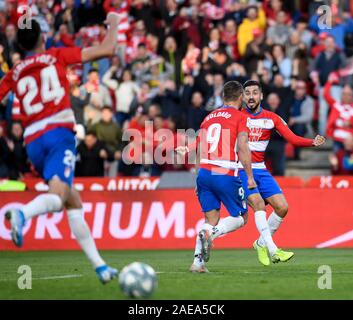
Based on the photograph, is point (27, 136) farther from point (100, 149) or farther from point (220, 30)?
point (220, 30)

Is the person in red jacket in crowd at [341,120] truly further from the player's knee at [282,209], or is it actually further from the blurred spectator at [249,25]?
the player's knee at [282,209]

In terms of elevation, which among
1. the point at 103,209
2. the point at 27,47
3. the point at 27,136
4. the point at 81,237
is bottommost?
the point at 103,209

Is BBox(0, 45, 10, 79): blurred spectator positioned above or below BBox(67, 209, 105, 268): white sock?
above

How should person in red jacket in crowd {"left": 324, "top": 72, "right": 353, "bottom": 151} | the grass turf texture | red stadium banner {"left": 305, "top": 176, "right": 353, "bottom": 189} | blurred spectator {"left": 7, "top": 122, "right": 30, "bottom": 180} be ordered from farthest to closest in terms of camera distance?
1. blurred spectator {"left": 7, "top": 122, "right": 30, "bottom": 180}
2. person in red jacket in crowd {"left": 324, "top": 72, "right": 353, "bottom": 151}
3. red stadium banner {"left": 305, "top": 176, "right": 353, "bottom": 189}
4. the grass turf texture

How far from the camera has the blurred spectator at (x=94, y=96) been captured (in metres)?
23.7

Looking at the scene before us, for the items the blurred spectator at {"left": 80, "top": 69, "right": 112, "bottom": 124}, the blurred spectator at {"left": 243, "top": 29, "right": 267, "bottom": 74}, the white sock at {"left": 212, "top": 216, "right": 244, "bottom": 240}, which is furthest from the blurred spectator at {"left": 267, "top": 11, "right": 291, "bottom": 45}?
the white sock at {"left": 212, "top": 216, "right": 244, "bottom": 240}

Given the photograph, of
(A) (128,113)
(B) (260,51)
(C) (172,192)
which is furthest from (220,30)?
(C) (172,192)

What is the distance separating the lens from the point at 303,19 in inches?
1034

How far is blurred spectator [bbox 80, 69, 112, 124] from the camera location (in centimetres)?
2373

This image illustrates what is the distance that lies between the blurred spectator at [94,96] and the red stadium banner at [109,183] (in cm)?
214

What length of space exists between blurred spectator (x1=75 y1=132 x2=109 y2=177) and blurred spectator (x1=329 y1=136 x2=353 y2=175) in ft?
15.3

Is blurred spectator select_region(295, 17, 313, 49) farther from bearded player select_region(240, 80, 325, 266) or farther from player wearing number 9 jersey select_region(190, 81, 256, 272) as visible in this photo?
player wearing number 9 jersey select_region(190, 81, 256, 272)

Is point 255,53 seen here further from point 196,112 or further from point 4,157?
point 4,157
